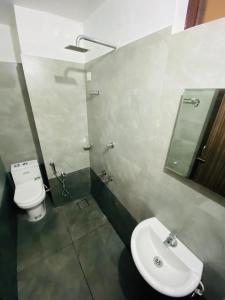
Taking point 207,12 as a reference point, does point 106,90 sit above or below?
below

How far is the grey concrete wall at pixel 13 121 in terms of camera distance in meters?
1.70

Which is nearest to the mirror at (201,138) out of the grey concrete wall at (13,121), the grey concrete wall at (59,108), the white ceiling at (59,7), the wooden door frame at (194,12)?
the wooden door frame at (194,12)

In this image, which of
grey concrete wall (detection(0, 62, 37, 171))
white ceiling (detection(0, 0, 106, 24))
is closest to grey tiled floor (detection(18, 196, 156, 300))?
grey concrete wall (detection(0, 62, 37, 171))

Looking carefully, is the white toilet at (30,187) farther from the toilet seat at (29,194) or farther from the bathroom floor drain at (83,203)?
the bathroom floor drain at (83,203)

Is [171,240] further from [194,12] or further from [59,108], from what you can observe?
[59,108]

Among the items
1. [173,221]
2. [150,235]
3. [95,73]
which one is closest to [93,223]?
[150,235]

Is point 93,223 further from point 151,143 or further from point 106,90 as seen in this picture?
point 106,90

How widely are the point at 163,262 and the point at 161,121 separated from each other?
1.02m

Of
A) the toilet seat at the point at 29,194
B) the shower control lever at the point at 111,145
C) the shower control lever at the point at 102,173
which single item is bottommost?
the toilet seat at the point at 29,194

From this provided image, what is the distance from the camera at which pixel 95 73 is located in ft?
5.05

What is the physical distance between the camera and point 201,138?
29.0 inches

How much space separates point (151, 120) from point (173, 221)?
2.46ft

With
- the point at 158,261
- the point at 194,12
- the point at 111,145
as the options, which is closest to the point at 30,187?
the point at 111,145

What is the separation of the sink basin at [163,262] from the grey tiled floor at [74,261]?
0.64 metres
